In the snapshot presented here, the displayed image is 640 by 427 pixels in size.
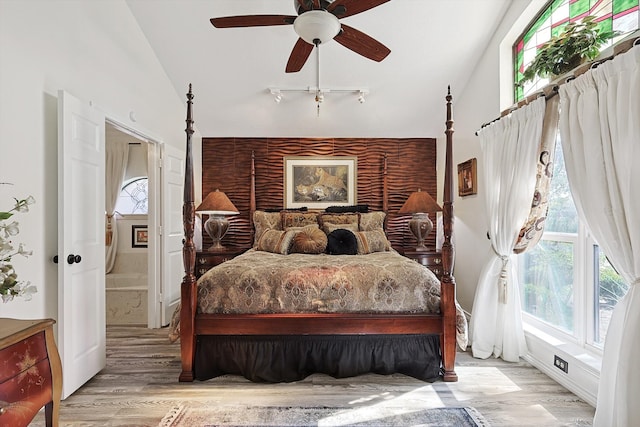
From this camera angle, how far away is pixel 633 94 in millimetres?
1691

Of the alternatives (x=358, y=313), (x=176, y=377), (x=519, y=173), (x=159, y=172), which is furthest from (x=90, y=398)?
(x=519, y=173)

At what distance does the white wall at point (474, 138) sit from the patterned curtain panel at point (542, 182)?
0.66 m

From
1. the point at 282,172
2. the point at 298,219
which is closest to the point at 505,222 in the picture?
the point at 298,219

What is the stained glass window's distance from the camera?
2131 mm

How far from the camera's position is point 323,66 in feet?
12.2

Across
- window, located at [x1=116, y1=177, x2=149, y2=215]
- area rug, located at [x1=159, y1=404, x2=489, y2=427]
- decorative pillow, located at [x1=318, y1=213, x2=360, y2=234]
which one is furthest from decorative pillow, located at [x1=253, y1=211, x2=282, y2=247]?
area rug, located at [x1=159, y1=404, x2=489, y2=427]

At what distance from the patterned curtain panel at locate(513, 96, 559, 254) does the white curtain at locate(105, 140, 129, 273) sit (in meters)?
5.07

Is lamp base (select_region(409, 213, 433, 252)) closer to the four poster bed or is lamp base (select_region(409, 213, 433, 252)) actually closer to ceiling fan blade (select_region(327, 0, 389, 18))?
the four poster bed

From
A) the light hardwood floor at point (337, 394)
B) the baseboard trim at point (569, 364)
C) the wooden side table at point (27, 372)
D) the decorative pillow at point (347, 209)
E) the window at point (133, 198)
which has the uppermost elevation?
the window at point (133, 198)

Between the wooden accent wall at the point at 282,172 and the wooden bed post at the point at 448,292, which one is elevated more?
the wooden accent wall at the point at 282,172

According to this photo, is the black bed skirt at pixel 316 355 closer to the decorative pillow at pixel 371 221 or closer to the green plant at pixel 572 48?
the decorative pillow at pixel 371 221

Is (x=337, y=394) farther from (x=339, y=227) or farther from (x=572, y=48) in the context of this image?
(x=572, y=48)

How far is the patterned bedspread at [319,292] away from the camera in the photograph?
2.49m

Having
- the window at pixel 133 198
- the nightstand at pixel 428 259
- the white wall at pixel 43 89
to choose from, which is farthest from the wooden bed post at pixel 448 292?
the window at pixel 133 198
